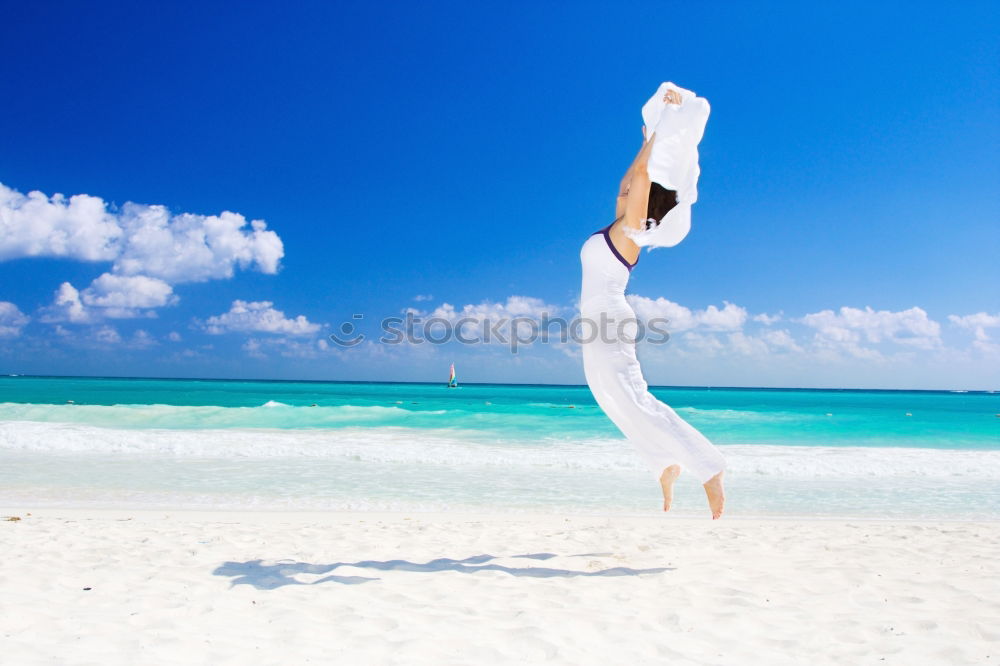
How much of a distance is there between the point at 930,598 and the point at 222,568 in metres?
4.45

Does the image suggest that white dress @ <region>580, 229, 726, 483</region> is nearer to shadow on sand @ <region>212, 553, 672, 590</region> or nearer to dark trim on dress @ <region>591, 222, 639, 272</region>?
dark trim on dress @ <region>591, 222, 639, 272</region>

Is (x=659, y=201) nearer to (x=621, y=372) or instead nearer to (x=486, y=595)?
(x=621, y=372)

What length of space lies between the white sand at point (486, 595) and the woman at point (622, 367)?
83 cm

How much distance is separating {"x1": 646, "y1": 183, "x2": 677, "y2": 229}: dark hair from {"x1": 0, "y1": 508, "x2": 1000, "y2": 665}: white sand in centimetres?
210

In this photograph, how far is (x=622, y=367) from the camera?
11.4 ft

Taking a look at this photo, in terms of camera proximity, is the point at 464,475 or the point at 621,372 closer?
the point at 621,372

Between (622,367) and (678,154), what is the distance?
1.16 metres

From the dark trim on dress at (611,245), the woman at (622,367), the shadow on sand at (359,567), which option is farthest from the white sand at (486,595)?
the dark trim on dress at (611,245)

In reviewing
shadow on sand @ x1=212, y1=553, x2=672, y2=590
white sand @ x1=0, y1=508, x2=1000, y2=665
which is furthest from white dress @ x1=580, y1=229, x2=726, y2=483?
shadow on sand @ x1=212, y1=553, x2=672, y2=590

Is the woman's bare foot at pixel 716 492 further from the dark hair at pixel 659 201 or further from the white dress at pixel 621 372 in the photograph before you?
the dark hair at pixel 659 201

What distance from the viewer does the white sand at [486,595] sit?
9.31ft

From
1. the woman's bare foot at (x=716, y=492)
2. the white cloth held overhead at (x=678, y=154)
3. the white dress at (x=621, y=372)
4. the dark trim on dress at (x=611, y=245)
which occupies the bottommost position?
the woman's bare foot at (x=716, y=492)

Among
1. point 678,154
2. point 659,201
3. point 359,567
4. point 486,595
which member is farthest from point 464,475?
point 678,154

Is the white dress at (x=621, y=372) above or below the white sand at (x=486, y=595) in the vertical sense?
above
